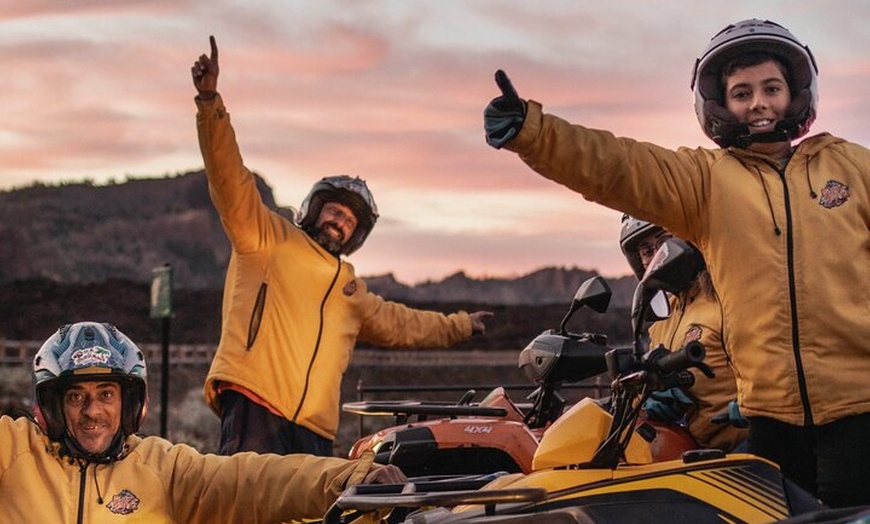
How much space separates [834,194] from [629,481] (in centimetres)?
119

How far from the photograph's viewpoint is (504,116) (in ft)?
15.3

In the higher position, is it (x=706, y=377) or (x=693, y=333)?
(x=693, y=333)

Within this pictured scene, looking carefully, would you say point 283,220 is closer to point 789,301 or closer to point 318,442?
point 318,442

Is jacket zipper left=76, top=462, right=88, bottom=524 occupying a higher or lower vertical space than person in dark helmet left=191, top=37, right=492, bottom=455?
lower

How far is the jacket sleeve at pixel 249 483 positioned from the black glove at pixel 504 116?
1.28 meters

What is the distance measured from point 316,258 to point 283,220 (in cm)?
32

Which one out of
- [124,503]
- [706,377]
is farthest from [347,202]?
[124,503]

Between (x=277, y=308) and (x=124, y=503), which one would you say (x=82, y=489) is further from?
(x=277, y=308)

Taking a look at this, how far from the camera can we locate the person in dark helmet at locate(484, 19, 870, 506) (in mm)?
4684

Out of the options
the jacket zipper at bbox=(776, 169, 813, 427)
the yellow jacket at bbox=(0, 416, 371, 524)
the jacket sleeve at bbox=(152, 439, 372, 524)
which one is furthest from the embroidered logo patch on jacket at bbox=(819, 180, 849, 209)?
the yellow jacket at bbox=(0, 416, 371, 524)

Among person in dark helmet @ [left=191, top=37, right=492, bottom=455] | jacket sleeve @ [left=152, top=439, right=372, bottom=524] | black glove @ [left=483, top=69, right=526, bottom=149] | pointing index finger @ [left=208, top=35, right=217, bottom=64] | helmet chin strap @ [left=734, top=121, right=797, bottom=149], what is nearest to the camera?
black glove @ [left=483, top=69, right=526, bottom=149]

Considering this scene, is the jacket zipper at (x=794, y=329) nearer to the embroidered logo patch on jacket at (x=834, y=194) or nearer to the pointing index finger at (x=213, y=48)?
the embroidered logo patch on jacket at (x=834, y=194)

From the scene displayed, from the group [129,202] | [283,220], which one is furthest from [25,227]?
[283,220]

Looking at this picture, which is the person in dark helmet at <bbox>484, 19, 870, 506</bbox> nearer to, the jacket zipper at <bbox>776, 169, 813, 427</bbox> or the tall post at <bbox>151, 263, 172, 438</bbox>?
the jacket zipper at <bbox>776, 169, 813, 427</bbox>
